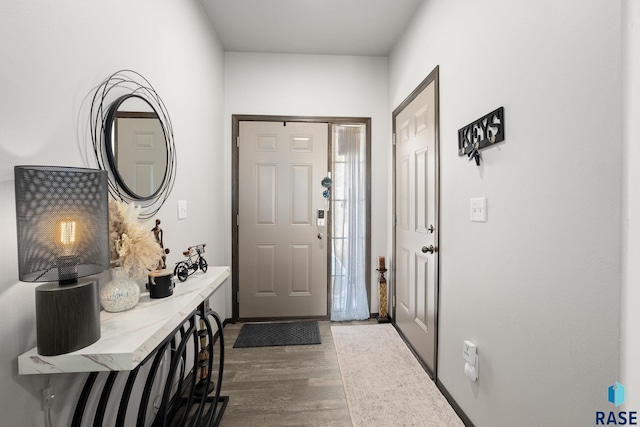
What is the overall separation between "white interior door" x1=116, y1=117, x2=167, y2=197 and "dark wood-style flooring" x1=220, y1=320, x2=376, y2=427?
1368 millimetres

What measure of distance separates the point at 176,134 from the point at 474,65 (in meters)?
1.81

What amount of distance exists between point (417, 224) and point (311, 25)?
1.94 m

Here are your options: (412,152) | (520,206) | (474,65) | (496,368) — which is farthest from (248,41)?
(496,368)

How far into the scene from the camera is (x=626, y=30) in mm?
805

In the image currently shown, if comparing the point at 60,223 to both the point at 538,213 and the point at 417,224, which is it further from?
the point at 417,224

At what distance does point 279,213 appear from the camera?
3039mm

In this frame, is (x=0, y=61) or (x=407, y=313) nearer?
(x=0, y=61)

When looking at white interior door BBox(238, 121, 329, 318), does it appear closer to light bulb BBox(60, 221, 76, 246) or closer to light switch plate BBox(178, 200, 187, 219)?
light switch plate BBox(178, 200, 187, 219)

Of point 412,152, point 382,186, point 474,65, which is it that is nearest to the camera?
point 474,65

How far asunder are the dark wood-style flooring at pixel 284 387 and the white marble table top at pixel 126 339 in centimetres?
90

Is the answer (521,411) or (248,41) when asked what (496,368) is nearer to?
(521,411)

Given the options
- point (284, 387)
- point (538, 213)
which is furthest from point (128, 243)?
point (538, 213)

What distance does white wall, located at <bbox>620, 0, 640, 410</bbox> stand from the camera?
794 mm

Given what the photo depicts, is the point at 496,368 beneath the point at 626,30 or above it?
beneath
